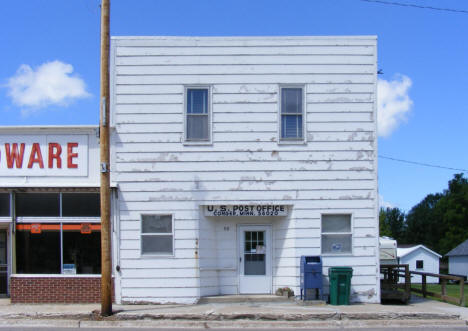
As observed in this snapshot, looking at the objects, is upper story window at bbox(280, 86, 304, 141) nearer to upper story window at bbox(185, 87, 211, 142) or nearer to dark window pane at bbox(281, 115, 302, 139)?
dark window pane at bbox(281, 115, 302, 139)

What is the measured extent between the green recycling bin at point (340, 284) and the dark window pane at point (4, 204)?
8.72 m

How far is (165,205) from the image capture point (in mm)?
14961

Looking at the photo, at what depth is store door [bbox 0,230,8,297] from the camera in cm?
1560

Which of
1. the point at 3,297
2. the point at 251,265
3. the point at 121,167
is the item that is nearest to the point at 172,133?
the point at 121,167

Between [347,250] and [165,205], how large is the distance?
4.98 m

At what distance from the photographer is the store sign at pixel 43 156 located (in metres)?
15.2

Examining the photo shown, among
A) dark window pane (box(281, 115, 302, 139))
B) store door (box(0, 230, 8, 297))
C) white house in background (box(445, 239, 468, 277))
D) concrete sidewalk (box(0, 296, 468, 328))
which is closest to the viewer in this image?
concrete sidewalk (box(0, 296, 468, 328))

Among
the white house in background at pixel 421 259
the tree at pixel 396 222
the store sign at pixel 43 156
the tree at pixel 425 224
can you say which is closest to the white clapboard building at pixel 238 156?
the store sign at pixel 43 156

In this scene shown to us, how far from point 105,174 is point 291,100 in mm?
5438

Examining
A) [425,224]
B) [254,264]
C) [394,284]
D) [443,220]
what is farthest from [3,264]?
[425,224]

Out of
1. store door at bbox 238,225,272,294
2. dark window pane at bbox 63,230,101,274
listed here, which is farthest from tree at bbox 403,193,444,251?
dark window pane at bbox 63,230,101,274

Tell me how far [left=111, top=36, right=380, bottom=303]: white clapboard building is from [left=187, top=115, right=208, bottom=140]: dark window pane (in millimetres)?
27

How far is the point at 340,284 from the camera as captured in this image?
47.2 feet

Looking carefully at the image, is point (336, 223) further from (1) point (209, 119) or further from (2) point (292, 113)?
(1) point (209, 119)
